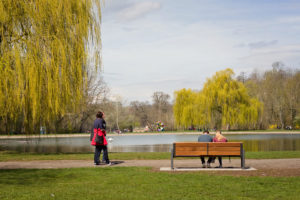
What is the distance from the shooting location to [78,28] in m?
14.1

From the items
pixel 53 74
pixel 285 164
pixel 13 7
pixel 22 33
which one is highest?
pixel 13 7

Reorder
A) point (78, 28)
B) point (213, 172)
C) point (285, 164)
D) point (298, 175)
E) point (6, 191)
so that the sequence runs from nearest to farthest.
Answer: point (6, 191) → point (298, 175) → point (213, 172) → point (285, 164) → point (78, 28)

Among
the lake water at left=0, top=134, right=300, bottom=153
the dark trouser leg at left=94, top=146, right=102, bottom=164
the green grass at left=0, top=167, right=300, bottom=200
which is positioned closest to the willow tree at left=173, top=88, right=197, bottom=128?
the lake water at left=0, top=134, right=300, bottom=153

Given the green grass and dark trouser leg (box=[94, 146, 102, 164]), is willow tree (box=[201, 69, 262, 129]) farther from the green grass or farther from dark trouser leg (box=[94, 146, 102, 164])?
the green grass

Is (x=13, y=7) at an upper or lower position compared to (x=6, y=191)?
upper

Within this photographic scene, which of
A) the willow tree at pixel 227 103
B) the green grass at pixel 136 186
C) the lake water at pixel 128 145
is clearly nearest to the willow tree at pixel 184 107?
the willow tree at pixel 227 103

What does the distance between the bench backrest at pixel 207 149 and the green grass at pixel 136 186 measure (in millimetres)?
1501

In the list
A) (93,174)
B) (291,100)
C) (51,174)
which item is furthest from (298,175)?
(291,100)

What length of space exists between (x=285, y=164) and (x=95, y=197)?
7.10m

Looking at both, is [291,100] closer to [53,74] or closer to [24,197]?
[53,74]

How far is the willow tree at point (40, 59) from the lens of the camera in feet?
38.7

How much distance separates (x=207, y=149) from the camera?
1072cm

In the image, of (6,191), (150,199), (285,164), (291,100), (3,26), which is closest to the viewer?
Result: (150,199)

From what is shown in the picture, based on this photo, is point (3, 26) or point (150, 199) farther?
point (3, 26)
